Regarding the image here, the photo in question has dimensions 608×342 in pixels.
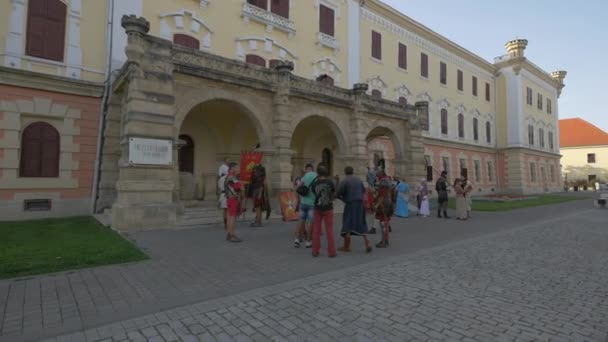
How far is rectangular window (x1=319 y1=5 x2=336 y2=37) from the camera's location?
65.8ft

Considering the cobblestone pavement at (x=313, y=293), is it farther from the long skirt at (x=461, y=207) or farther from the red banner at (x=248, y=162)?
the long skirt at (x=461, y=207)

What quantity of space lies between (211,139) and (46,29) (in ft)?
23.8

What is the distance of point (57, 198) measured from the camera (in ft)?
38.7

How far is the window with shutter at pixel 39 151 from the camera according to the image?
11.3 metres

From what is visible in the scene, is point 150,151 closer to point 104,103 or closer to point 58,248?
point 58,248

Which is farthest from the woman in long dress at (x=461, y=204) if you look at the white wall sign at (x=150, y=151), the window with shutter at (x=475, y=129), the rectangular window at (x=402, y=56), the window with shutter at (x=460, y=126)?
the window with shutter at (x=475, y=129)

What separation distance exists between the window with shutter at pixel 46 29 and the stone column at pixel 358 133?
11.8 metres

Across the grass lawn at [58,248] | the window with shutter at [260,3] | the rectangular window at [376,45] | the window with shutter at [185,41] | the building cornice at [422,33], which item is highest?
the building cornice at [422,33]

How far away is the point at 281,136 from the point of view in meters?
12.2

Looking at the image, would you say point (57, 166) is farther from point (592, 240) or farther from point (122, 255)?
point (592, 240)

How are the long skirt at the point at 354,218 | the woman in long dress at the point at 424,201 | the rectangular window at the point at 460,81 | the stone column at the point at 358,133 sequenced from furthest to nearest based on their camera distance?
the rectangular window at the point at 460,81, the stone column at the point at 358,133, the woman in long dress at the point at 424,201, the long skirt at the point at 354,218

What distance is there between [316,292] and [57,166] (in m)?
12.0

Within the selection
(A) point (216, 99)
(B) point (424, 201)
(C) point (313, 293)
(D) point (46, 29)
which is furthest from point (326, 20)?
(C) point (313, 293)

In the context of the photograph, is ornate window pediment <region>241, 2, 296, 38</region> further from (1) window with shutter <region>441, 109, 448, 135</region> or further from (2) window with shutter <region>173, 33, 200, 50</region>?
(1) window with shutter <region>441, 109, 448, 135</region>
